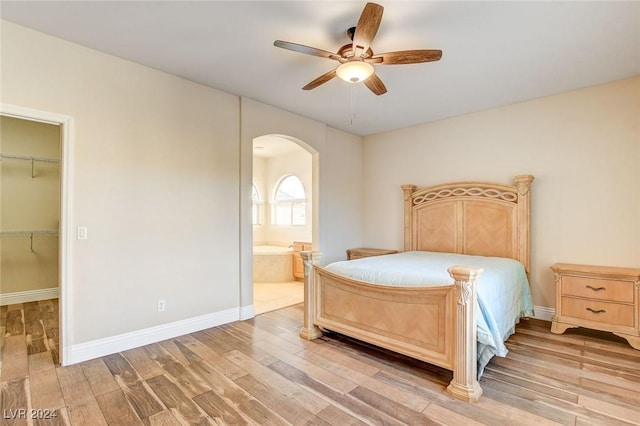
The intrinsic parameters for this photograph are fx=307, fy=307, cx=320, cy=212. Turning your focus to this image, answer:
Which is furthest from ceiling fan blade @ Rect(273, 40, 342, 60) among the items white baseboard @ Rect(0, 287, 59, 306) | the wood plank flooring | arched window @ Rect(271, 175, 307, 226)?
white baseboard @ Rect(0, 287, 59, 306)

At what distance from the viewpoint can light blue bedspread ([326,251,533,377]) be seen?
2271 mm

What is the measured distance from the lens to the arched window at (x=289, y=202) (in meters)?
7.02


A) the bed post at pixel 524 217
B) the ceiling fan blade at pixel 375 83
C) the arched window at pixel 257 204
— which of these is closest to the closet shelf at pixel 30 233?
the arched window at pixel 257 204

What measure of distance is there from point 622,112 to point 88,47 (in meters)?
5.33

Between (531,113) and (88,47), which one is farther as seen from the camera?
(531,113)

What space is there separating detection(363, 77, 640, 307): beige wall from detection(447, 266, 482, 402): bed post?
7.53 ft

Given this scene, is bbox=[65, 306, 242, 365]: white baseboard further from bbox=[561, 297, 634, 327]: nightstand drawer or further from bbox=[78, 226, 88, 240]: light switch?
bbox=[561, 297, 634, 327]: nightstand drawer

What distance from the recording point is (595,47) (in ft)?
8.67

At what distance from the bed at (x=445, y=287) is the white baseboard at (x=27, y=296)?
13.7 feet

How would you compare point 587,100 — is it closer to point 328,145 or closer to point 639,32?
point 639,32

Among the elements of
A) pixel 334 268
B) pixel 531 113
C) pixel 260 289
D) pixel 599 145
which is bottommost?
pixel 260 289

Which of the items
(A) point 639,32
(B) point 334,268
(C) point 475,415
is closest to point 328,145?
(B) point 334,268

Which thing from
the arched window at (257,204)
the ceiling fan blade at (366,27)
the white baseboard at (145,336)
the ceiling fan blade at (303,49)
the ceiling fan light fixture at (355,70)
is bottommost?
the white baseboard at (145,336)

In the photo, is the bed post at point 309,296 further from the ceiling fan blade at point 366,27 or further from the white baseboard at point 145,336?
the ceiling fan blade at point 366,27
